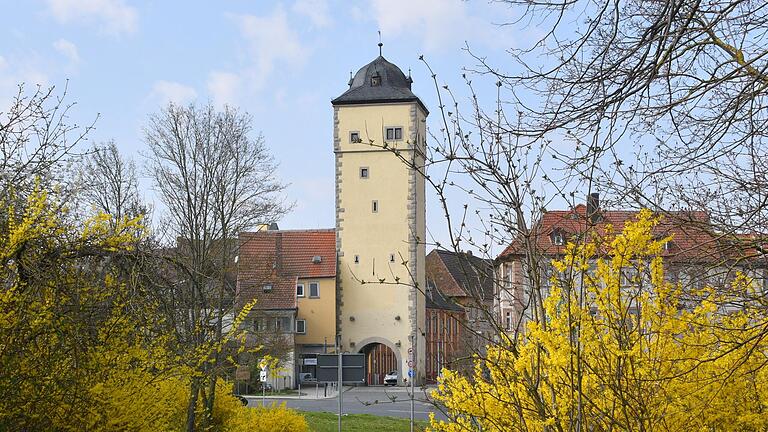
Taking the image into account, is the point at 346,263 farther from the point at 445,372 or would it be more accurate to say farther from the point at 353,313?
the point at 445,372

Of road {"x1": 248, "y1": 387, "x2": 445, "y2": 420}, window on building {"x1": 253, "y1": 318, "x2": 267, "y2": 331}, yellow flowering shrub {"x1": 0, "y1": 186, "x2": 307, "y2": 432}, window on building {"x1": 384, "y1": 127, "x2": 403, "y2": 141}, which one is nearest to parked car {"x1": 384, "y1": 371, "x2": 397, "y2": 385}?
road {"x1": 248, "y1": 387, "x2": 445, "y2": 420}

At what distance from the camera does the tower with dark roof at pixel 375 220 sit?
50031 mm

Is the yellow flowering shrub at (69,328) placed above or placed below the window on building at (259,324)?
below

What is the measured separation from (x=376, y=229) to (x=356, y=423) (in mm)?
24546

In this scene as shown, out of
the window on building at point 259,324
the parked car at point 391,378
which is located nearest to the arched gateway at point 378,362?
the parked car at point 391,378

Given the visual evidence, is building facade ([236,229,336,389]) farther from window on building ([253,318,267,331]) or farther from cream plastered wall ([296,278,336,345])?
window on building ([253,318,267,331])

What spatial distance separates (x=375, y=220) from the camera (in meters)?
50.4

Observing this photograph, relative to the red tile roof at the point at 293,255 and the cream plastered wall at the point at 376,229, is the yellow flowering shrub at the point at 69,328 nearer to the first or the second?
the red tile roof at the point at 293,255

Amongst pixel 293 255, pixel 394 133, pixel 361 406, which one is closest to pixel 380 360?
pixel 293 255

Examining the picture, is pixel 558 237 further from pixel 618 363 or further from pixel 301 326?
pixel 301 326

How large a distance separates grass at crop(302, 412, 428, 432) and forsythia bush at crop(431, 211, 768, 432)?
1519 centimetres

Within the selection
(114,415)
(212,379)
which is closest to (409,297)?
(212,379)

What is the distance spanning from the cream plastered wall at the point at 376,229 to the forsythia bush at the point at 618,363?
41.7m

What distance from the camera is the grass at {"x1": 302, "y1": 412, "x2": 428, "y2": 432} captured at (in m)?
24.4
